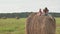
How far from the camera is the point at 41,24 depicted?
6750mm

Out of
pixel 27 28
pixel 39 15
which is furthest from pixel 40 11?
pixel 27 28

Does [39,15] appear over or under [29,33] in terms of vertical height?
over

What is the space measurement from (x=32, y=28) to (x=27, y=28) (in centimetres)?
15

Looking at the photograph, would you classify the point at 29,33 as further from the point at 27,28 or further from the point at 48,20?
the point at 48,20

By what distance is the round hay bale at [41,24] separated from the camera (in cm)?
671

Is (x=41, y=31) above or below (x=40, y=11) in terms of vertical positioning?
below

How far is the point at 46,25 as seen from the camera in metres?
6.71

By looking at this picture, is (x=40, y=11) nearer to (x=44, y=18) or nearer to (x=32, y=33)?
(x=44, y=18)

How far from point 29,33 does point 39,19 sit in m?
0.47

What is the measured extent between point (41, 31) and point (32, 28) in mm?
255

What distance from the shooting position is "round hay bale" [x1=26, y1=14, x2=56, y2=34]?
22.0ft

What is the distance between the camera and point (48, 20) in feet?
22.0

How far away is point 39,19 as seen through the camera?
679 cm

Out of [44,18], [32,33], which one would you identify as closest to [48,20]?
[44,18]
